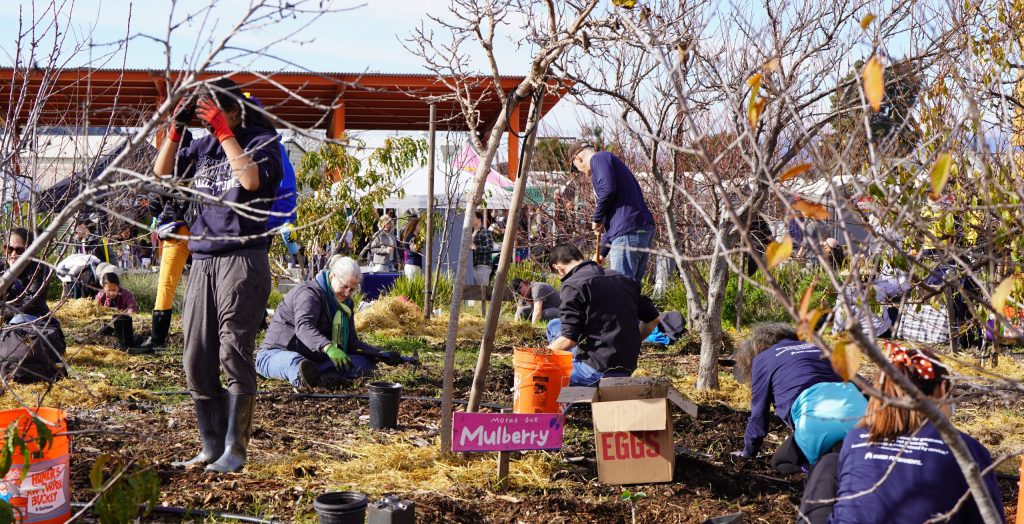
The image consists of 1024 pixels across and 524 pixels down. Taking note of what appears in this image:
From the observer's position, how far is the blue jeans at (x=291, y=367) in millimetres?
6645

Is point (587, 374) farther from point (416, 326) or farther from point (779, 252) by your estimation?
point (416, 326)

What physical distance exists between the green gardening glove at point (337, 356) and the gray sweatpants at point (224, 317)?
7.32ft

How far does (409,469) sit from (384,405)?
904 millimetres

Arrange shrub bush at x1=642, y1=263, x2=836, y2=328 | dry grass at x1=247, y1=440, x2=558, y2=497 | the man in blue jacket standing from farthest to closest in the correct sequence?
1. shrub bush at x1=642, y1=263, x2=836, y2=328
2. the man in blue jacket standing
3. dry grass at x1=247, y1=440, x2=558, y2=497

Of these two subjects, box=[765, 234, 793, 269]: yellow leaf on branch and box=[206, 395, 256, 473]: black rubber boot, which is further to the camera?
box=[206, 395, 256, 473]: black rubber boot

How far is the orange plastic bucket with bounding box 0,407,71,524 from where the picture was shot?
3.21 meters

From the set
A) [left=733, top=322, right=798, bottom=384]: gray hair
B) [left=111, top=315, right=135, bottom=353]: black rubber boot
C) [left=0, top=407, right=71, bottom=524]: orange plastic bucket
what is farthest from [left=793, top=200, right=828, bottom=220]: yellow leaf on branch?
[left=111, top=315, right=135, bottom=353]: black rubber boot

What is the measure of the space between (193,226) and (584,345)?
249cm

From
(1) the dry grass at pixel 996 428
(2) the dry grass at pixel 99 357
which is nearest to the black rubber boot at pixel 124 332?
(2) the dry grass at pixel 99 357

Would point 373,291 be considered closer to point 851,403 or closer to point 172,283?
point 172,283

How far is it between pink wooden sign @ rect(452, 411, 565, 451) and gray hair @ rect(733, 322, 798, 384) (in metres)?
1.24

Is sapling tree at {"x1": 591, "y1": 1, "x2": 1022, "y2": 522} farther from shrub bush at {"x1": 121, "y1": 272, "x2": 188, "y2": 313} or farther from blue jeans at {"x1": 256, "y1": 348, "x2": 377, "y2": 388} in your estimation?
shrub bush at {"x1": 121, "y1": 272, "x2": 188, "y2": 313}

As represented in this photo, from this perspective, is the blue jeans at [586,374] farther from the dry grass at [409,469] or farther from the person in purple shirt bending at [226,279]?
the person in purple shirt bending at [226,279]

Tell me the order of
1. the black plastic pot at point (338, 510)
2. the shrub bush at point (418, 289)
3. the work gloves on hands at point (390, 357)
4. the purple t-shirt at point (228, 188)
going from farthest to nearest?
the shrub bush at point (418, 289), the work gloves on hands at point (390, 357), the purple t-shirt at point (228, 188), the black plastic pot at point (338, 510)
